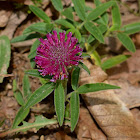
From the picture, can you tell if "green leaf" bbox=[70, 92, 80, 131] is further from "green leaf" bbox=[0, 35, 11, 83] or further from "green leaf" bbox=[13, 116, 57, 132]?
"green leaf" bbox=[0, 35, 11, 83]

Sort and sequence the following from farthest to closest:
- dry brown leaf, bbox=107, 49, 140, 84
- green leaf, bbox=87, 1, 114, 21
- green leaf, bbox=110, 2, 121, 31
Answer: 1. dry brown leaf, bbox=107, 49, 140, 84
2. green leaf, bbox=110, 2, 121, 31
3. green leaf, bbox=87, 1, 114, 21

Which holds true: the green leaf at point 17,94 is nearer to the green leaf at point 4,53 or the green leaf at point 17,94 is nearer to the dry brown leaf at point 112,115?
the green leaf at point 4,53

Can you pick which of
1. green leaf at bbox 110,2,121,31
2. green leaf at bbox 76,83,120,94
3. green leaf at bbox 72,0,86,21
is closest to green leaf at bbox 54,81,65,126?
green leaf at bbox 76,83,120,94

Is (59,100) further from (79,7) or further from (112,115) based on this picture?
(79,7)

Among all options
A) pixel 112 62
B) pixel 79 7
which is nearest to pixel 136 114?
pixel 112 62

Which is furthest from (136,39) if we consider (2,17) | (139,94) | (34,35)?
(2,17)

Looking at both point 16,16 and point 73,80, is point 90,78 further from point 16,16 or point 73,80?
point 16,16
